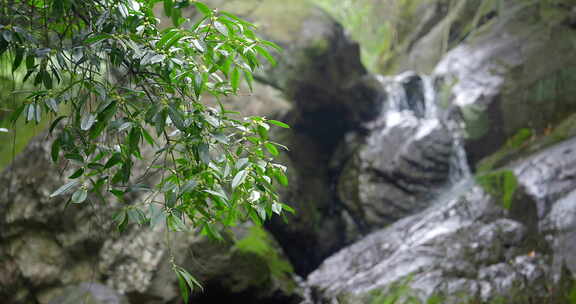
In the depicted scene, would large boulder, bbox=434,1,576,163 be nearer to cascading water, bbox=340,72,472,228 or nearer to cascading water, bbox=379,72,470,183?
cascading water, bbox=379,72,470,183

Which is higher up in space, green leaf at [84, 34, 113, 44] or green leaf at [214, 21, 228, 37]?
green leaf at [214, 21, 228, 37]

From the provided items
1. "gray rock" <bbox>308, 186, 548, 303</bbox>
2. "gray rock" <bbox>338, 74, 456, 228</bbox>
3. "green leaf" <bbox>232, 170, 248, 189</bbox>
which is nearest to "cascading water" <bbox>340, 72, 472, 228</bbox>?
"gray rock" <bbox>338, 74, 456, 228</bbox>

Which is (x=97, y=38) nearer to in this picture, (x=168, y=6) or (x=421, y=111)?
(x=168, y=6)

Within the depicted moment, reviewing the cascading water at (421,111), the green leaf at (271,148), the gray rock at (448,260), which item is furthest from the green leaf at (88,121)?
the cascading water at (421,111)

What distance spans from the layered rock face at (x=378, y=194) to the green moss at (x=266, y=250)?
30 mm

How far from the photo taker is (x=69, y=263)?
4055 mm

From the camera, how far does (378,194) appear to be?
22.4 feet

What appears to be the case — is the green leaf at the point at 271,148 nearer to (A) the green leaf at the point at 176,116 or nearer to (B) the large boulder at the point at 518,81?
(A) the green leaf at the point at 176,116

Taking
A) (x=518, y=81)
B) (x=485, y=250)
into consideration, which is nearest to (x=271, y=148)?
(x=485, y=250)

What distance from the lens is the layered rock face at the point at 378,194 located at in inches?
156

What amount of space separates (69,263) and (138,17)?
11.0 ft

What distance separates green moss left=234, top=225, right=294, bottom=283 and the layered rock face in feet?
0.10

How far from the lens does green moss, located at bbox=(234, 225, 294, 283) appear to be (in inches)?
178

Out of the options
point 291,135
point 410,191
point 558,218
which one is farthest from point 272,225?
point 558,218
